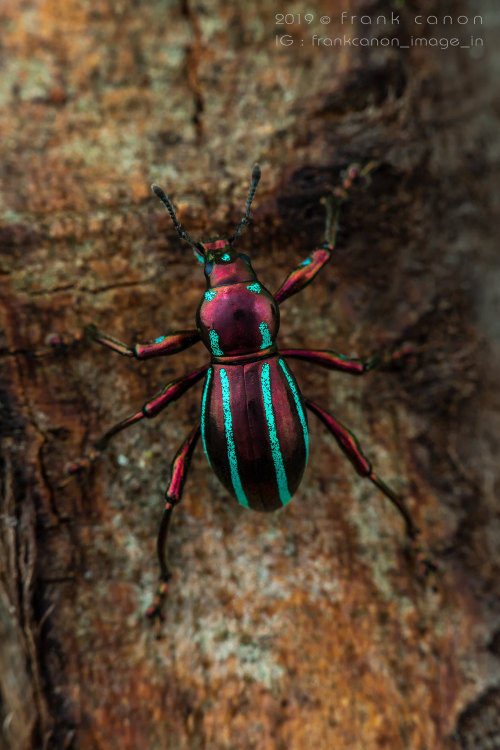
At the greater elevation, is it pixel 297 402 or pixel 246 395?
pixel 246 395

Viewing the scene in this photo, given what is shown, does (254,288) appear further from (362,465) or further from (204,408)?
(362,465)

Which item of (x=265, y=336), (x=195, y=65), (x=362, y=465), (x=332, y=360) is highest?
(x=195, y=65)

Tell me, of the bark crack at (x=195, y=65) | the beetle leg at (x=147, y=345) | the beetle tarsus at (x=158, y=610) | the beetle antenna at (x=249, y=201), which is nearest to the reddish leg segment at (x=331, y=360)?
the beetle leg at (x=147, y=345)

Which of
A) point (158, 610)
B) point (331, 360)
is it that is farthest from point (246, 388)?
point (158, 610)

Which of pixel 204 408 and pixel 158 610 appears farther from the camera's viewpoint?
pixel 204 408

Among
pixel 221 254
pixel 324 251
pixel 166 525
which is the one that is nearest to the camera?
pixel 166 525

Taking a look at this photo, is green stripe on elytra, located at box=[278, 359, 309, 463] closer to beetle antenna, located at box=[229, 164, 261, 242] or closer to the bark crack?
beetle antenna, located at box=[229, 164, 261, 242]

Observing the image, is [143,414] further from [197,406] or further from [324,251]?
[324,251]

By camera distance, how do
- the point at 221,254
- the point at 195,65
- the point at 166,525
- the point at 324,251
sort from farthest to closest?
the point at 324,251
the point at 221,254
the point at 166,525
the point at 195,65
